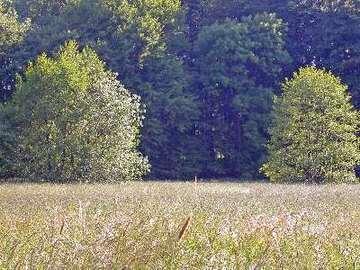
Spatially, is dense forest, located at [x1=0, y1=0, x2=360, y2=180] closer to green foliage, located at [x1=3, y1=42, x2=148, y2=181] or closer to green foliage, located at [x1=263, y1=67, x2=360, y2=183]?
green foliage, located at [x1=263, y1=67, x2=360, y2=183]

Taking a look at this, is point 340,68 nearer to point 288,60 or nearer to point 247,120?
point 288,60

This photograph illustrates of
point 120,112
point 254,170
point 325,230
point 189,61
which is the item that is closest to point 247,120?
point 254,170

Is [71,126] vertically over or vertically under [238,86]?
under

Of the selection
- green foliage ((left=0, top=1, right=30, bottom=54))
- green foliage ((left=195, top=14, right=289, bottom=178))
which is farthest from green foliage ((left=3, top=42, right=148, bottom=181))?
green foliage ((left=195, top=14, right=289, bottom=178))

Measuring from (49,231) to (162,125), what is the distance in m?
36.8

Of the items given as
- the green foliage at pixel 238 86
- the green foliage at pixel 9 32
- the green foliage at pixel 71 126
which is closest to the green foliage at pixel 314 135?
the green foliage at pixel 71 126

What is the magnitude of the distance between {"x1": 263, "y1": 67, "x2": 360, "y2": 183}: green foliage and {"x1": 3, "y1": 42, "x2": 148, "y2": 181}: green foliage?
692 cm

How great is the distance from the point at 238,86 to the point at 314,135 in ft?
38.9

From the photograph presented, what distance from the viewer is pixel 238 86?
42.1m

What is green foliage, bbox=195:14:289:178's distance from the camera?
4141 cm

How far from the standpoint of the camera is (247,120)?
42312 millimetres

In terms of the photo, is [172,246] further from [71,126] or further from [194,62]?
[194,62]

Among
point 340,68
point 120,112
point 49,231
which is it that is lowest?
point 49,231

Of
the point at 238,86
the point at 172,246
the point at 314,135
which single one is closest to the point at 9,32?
the point at 238,86
